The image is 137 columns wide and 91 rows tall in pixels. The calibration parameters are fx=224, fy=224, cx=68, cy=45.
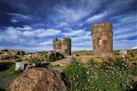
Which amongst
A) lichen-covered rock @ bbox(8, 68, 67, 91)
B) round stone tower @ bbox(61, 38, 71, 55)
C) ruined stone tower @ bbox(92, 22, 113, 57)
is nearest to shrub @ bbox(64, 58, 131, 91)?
lichen-covered rock @ bbox(8, 68, 67, 91)

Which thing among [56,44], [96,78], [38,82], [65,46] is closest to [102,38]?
[96,78]

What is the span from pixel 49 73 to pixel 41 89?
64 cm

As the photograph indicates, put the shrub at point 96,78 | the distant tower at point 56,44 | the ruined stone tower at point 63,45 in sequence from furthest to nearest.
A: the distant tower at point 56,44 < the ruined stone tower at point 63,45 < the shrub at point 96,78

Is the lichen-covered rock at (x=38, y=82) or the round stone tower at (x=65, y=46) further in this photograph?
the round stone tower at (x=65, y=46)

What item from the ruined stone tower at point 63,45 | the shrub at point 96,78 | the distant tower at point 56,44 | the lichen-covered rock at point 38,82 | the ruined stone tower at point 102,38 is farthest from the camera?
the distant tower at point 56,44

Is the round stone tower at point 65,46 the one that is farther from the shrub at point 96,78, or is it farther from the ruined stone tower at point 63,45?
the shrub at point 96,78

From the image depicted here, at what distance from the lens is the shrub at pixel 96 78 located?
333 inches

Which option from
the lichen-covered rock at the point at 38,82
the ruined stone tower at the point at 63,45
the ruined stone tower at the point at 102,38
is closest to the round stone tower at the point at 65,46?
the ruined stone tower at the point at 63,45

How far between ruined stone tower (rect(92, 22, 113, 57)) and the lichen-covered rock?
36.9 ft

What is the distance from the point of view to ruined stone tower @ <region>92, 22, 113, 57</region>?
18.7m

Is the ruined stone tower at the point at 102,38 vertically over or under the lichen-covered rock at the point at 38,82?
over

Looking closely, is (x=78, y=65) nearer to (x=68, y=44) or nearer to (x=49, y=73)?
(x=49, y=73)

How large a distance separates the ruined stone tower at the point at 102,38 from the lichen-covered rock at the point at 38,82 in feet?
36.9

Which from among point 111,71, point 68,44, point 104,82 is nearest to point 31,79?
point 104,82
